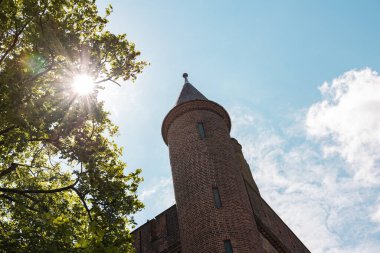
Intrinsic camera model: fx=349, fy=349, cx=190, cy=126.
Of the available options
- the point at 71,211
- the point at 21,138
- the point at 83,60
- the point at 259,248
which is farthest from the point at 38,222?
the point at 259,248

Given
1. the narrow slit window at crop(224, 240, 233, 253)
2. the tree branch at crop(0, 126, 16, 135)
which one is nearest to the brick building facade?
the narrow slit window at crop(224, 240, 233, 253)

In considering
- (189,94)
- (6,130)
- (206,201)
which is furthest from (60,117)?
(189,94)

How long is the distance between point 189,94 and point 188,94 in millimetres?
62

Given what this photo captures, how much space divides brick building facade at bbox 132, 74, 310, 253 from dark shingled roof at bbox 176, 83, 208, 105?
0.06 m

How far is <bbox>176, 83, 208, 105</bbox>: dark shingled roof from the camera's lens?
59.0 ft

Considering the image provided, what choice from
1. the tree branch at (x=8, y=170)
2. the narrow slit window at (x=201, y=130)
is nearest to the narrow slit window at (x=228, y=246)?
the narrow slit window at (x=201, y=130)

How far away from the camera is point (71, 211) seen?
497 inches

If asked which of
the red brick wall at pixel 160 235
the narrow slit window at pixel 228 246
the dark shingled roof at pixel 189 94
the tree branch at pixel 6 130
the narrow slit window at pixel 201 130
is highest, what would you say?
the dark shingled roof at pixel 189 94

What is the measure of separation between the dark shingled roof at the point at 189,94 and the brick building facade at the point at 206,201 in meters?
0.06

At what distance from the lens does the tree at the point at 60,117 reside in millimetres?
9828

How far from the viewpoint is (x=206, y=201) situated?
1370cm

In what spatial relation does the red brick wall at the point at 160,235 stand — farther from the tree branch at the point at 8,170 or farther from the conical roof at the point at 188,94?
the tree branch at the point at 8,170

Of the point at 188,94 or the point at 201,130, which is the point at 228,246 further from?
the point at 188,94

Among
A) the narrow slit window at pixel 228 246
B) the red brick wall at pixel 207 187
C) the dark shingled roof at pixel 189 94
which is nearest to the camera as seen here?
the narrow slit window at pixel 228 246
